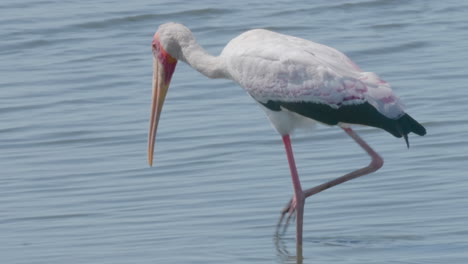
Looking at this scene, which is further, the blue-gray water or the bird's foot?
the bird's foot

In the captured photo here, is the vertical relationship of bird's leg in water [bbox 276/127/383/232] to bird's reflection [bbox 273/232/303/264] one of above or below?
above

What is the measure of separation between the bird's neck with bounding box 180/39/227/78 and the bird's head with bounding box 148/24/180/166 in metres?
0.09

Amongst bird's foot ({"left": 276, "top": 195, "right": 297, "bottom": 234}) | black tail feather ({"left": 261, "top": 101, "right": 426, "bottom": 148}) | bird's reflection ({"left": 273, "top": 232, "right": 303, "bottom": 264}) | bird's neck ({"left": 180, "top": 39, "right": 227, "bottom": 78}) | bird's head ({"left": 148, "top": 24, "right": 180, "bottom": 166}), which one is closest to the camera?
bird's reflection ({"left": 273, "top": 232, "right": 303, "bottom": 264})

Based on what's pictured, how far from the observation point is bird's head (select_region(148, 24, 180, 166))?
363 inches

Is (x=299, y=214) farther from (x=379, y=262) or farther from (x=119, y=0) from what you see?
(x=119, y=0)

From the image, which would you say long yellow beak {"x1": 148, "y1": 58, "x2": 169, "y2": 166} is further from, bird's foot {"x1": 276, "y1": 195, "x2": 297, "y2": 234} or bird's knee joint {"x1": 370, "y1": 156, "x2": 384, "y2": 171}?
bird's knee joint {"x1": 370, "y1": 156, "x2": 384, "y2": 171}

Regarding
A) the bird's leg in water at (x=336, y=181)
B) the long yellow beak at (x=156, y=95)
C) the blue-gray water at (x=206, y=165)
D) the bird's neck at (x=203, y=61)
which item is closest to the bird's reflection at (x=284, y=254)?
the blue-gray water at (x=206, y=165)

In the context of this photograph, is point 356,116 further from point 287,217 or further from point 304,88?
point 287,217

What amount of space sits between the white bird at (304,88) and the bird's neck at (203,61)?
0.03 meters

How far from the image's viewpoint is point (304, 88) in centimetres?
848

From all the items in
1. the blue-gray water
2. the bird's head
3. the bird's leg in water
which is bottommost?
the blue-gray water

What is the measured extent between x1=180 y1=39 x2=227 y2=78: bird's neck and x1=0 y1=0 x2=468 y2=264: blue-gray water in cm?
85

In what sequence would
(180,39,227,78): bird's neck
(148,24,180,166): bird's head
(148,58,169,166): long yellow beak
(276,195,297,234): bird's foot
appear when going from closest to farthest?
(276,195,297,234): bird's foot < (180,39,227,78): bird's neck < (148,24,180,166): bird's head < (148,58,169,166): long yellow beak

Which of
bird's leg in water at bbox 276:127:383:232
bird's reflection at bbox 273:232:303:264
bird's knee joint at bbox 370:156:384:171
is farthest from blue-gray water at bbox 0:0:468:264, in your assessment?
bird's knee joint at bbox 370:156:384:171
